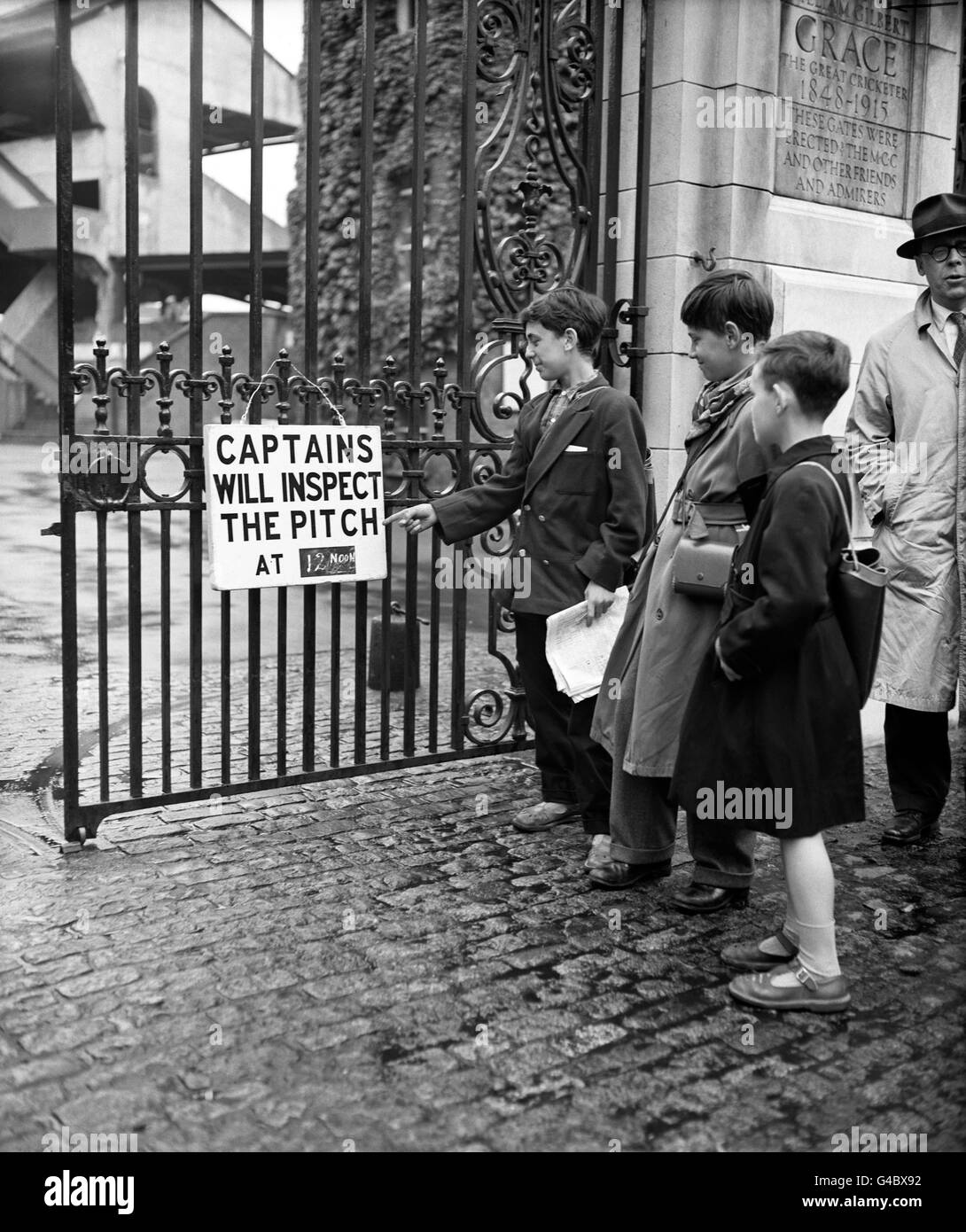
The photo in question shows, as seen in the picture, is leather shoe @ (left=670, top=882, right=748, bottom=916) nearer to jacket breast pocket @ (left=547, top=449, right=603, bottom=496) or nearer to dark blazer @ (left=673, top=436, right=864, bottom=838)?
dark blazer @ (left=673, top=436, right=864, bottom=838)

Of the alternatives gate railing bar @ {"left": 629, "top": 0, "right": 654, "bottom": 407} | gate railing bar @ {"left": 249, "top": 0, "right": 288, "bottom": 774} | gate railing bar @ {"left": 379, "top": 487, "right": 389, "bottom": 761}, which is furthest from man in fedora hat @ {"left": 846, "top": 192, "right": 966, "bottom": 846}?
gate railing bar @ {"left": 249, "top": 0, "right": 288, "bottom": 774}

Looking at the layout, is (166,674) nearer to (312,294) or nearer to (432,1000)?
(312,294)

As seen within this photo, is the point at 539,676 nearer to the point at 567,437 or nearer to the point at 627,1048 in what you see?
the point at 567,437

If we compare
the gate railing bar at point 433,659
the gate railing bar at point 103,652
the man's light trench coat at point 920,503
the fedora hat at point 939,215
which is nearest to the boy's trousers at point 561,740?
the gate railing bar at point 433,659

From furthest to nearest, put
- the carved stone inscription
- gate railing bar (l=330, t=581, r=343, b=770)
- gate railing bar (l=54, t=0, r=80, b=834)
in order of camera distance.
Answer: the carved stone inscription < gate railing bar (l=330, t=581, r=343, b=770) < gate railing bar (l=54, t=0, r=80, b=834)

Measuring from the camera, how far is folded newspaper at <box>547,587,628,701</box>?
466 centimetres

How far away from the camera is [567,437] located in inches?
188

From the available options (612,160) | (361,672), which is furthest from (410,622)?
(612,160)

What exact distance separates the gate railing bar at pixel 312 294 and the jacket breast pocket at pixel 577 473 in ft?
3.24

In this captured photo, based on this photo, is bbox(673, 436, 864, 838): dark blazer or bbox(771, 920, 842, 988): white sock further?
bbox(771, 920, 842, 988): white sock

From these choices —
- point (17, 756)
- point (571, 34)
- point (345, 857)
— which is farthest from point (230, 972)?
point (571, 34)

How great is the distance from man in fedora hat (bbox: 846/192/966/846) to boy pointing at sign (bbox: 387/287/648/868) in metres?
1.02

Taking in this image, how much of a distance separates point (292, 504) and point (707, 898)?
2.11 m

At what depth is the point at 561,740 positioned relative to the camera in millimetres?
5094
